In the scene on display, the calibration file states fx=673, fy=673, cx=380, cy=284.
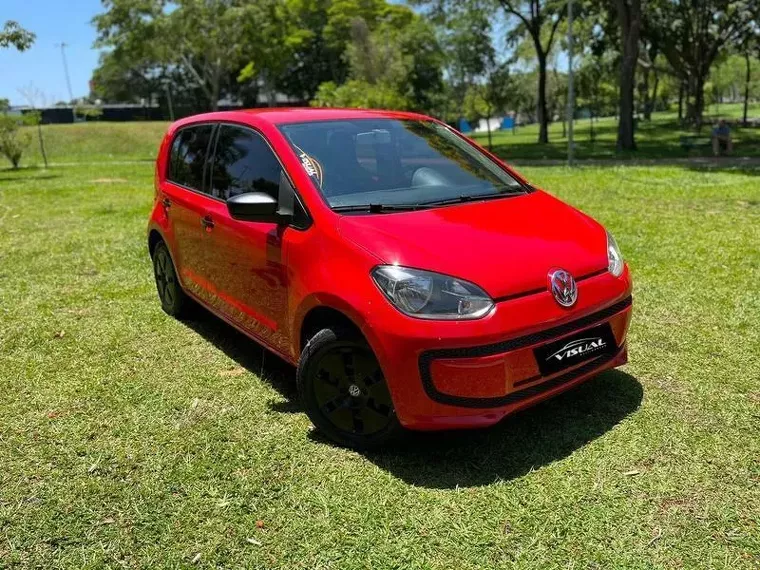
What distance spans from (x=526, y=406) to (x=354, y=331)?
2.85ft

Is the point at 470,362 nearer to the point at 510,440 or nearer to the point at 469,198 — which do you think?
the point at 510,440

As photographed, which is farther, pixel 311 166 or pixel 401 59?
pixel 401 59

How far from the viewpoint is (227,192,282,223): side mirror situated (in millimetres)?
3516

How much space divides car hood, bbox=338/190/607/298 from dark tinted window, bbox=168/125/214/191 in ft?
6.10

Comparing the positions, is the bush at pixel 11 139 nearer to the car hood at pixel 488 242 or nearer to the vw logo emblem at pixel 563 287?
the car hood at pixel 488 242

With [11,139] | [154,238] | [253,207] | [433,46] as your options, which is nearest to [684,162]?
[154,238]

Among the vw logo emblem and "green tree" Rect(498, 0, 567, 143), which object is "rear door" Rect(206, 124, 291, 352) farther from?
"green tree" Rect(498, 0, 567, 143)

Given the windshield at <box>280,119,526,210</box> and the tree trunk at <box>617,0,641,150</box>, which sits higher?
the tree trunk at <box>617,0,641,150</box>

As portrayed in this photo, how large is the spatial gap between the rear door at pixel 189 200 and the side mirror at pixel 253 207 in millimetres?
1006

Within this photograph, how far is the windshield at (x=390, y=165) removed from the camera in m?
3.68

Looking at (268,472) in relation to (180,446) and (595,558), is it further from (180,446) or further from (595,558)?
(595,558)

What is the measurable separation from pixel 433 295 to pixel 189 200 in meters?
2.48

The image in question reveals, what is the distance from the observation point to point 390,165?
4035 mm

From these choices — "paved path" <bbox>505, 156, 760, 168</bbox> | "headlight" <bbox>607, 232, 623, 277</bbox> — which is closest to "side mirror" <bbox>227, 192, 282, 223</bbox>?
"headlight" <bbox>607, 232, 623, 277</bbox>
